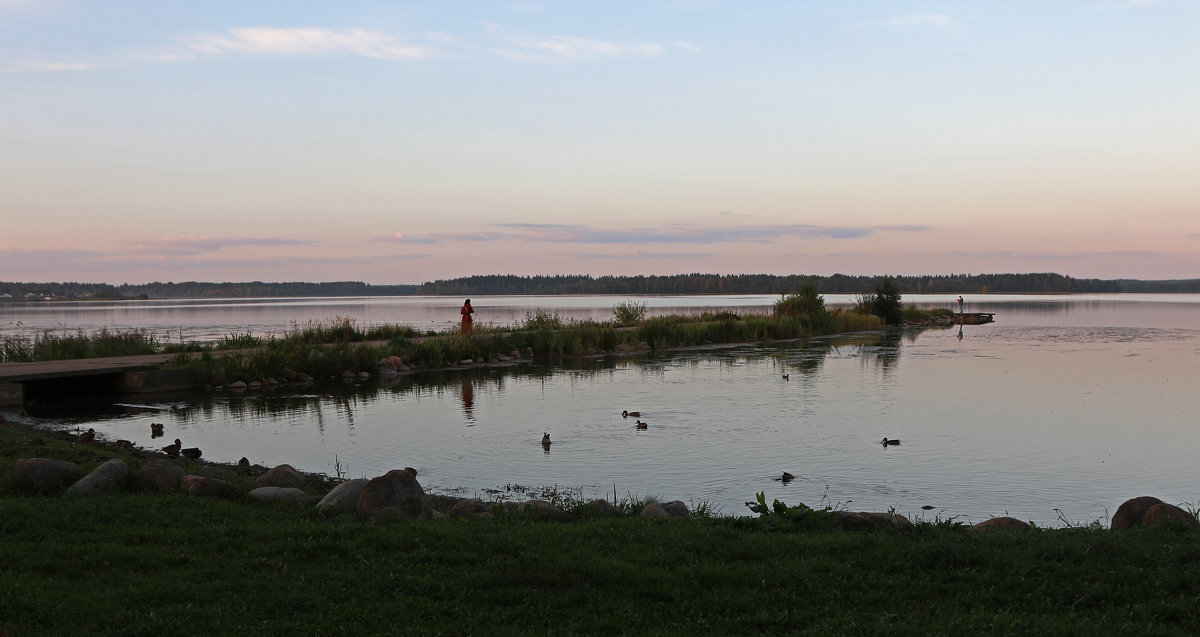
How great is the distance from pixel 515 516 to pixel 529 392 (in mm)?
13812

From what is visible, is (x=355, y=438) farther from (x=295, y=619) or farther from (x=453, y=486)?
(x=295, y=619)

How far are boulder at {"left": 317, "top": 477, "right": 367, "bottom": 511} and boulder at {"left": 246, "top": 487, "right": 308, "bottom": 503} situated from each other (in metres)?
0.35

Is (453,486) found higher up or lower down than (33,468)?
lower down

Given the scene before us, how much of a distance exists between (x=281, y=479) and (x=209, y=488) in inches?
63.1

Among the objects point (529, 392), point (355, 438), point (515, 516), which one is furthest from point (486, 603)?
point (529, 392)

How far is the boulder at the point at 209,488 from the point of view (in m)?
8.10

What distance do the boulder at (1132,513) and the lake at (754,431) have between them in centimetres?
191

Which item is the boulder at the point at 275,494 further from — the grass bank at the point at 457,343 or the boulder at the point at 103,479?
the grass bank at the point at 457,343

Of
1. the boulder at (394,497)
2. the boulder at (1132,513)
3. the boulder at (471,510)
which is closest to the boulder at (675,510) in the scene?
the boulder at (471,510)

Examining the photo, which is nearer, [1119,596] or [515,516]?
[1119,596]

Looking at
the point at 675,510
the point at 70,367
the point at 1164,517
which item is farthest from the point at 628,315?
the point at 1164,517

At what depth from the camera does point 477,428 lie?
16.0m

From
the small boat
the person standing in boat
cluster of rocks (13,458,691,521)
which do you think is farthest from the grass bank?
the small boat

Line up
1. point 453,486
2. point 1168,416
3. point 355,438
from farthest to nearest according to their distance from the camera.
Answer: point 1168,416 → point 355,438 → point 453,486
